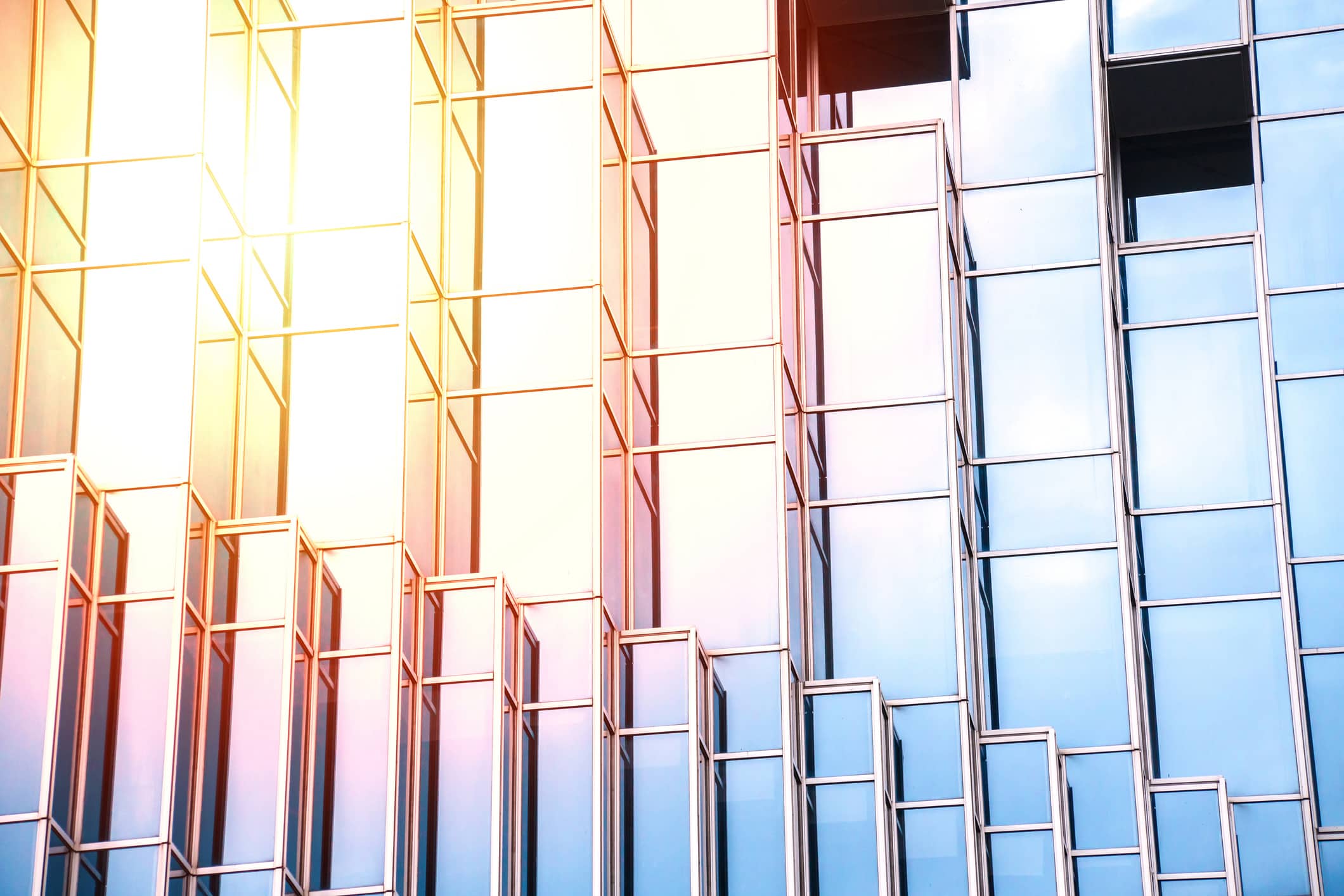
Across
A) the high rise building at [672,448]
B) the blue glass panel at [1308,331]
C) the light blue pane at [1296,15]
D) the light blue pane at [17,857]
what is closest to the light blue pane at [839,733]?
the high rise building at [672,448]

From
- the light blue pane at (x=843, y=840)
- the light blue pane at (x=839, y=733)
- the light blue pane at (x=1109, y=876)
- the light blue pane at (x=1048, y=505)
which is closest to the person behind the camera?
the light blue pane at (x=843, y=840)

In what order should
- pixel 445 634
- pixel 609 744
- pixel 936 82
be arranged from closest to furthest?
pixel 445 634 → pixel 609 744 → pixel 936 82

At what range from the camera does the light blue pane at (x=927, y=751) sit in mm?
25250

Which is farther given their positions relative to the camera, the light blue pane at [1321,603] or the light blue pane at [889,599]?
the light blue pane at [1321,603]

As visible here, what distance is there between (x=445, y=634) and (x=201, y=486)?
2.68 meters

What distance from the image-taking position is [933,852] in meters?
24.8

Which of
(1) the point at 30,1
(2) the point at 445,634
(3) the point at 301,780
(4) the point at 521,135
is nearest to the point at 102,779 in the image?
(3) the point at 301,780

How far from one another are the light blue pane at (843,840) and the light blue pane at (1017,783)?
2.67 meters

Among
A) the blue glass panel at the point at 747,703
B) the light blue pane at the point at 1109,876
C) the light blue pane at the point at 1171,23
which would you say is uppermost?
the light blue pane at the point at 1171,23

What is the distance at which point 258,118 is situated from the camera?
71.1 ft

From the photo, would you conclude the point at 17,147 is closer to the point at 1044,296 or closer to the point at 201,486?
the point at 201,486

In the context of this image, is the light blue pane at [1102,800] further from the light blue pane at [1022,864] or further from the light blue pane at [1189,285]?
the light blue pane at [1189,285]

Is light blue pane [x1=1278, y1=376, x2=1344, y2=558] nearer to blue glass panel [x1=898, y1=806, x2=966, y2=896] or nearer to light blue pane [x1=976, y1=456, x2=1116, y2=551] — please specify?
light blue pane [x1=976, y1=456, x2=1116, y2=551]

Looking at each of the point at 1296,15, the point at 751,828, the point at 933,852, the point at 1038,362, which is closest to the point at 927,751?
the point at 933,852
